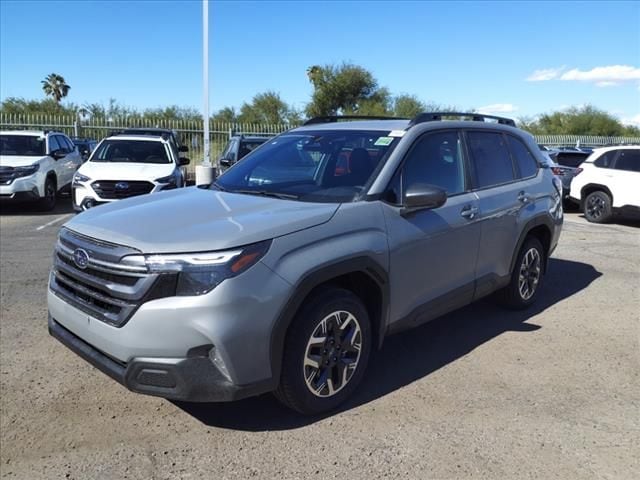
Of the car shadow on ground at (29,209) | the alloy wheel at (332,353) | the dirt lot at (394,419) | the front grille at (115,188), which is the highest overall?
the front grille at (115,188)

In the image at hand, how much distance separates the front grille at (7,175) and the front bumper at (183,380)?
34.5 ft

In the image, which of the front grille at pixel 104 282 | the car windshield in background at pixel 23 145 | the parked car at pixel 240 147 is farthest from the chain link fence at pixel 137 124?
the front grille at pixel 104 282

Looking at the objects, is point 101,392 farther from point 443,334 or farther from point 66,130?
point 66,130

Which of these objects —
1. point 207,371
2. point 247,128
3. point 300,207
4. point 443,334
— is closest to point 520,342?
point 443,334

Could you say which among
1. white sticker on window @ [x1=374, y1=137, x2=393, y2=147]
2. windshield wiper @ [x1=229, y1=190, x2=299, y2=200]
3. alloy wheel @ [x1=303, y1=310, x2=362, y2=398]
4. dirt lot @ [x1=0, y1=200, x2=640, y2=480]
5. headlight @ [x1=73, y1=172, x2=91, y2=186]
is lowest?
dirt lot @ [x1=0, y1=200, x2=640, y2=480]

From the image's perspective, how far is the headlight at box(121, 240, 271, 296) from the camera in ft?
9.43

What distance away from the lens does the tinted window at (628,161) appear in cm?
1178

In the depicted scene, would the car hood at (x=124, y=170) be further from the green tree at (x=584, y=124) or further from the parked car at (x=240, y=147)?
the green tree at (x=584, y=124)

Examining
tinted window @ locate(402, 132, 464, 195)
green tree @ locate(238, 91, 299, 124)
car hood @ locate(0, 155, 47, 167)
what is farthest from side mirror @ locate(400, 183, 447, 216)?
green tree @ locate(238, 91, 299, 124)

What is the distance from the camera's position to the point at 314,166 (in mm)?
4246

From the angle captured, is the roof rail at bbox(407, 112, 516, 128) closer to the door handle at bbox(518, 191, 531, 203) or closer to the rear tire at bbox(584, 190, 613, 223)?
the door handle at bbox(518, 191, 531, 203)

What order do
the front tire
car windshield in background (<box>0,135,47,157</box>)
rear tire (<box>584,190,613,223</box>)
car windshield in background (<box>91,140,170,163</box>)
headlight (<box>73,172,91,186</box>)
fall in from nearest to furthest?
the front tire → headlight (<box>73,172,91,186</box>) → car windshield in background (<box>91,140,170,163</box>) → rear tire (<box>584,190,613,223</box>) → car windshield in background (<box>0,135,47,157</box>)

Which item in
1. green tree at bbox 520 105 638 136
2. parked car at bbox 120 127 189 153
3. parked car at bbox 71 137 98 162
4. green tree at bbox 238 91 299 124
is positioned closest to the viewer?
parked car at bbox 120 127 189 153

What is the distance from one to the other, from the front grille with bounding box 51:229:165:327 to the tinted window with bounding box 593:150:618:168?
1172 centimetres
